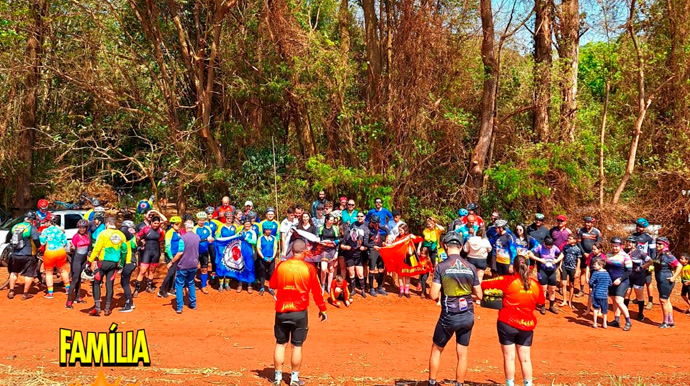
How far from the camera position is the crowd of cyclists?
12242 millimetres

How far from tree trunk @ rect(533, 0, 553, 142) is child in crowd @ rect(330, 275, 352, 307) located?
28.8 ft

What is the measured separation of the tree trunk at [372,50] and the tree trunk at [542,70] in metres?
4.88

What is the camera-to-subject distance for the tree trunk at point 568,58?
1812 centimetres

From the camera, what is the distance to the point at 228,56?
62.0 ft

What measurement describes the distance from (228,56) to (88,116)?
21.0ft

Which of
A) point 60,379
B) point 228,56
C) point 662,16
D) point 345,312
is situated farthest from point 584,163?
point 60,379

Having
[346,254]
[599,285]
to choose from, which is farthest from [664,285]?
[346,254]

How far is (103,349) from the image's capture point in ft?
31.5

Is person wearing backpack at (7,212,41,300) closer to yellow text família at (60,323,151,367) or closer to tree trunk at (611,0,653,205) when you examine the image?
yellow text família at (60,323,151,367)

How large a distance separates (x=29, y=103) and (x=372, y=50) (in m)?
11.8

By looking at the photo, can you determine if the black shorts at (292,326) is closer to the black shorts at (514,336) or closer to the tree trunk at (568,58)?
the black shorts at (514,336)

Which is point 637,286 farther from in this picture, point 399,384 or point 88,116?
point 88,116

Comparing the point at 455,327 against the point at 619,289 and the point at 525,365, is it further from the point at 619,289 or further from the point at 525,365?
the point at 619,289

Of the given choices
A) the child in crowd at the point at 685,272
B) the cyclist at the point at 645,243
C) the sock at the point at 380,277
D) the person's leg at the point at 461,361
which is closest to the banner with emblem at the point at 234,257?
the sock at the point at 380,277
